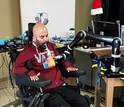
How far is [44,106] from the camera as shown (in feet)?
7.02

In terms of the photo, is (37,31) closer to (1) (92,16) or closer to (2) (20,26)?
(2) (20,26)

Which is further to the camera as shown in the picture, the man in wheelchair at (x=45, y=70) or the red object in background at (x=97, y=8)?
the red object in background at (x=97, y=8)

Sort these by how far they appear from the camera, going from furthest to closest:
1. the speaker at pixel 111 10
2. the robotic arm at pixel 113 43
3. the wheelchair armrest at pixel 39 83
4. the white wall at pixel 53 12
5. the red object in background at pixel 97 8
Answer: the speaker at pixel 111 10
the red object in background at pixel 97 8
the white wall at pixel 53 12
the robotic arm at pixel 113 43
the wheelchair armrest at pixel 39 83

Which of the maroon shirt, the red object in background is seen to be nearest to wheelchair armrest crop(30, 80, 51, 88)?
the maroon shirt

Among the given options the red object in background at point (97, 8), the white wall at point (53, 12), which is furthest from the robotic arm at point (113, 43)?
the red object in background at point (97, 8)

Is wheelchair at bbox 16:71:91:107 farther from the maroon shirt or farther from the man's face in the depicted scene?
the man's face

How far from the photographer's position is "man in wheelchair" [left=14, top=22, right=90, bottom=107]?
217cm

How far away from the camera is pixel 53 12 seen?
138 inches

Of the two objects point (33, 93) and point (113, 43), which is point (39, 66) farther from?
point (113, 43)

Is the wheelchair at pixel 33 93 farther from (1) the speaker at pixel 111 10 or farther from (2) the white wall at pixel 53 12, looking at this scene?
(1) the speaker at pixel 111 10

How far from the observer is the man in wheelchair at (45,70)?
2.17 m

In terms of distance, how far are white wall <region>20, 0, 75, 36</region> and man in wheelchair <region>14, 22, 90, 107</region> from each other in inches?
38.2

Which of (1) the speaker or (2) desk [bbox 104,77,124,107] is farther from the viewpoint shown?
(1) the speaker

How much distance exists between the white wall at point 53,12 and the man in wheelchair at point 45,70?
969mm
